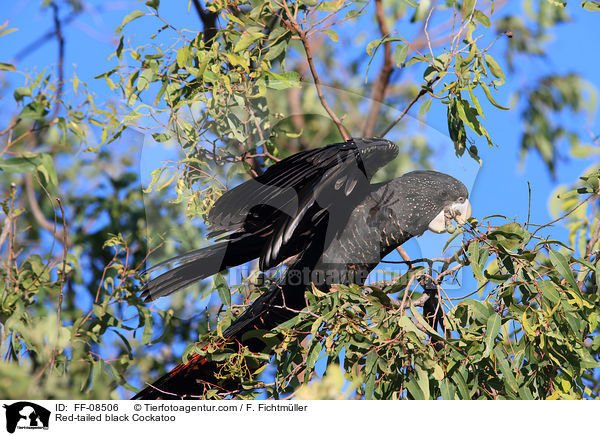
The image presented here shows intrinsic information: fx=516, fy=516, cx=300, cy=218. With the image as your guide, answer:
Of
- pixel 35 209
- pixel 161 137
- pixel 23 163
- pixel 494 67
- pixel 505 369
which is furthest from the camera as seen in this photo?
pixel 35 209

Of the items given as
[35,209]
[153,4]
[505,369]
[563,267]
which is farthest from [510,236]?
[35,209]

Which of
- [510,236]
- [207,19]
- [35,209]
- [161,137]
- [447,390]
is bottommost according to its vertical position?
[447,390]

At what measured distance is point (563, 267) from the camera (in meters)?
0.93

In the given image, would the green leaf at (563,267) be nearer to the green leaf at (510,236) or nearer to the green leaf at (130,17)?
the green leaf at (510,236)

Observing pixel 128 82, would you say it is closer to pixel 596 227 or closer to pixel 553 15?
pixel 596 227

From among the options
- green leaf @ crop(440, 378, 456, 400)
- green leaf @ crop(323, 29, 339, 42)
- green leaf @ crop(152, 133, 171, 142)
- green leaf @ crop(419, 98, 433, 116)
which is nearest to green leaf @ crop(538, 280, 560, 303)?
green leaf @ crop(440, 378, 456, 400)

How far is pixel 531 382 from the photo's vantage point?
3.13ft

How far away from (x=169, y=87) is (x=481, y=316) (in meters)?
0.83

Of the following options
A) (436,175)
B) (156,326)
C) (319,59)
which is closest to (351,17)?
(319,59)

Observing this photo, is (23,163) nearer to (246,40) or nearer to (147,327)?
(246,40)

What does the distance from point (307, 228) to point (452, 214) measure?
0.35 metres

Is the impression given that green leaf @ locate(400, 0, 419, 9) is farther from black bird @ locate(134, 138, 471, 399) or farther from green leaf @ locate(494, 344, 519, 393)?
green leaf @ locate(494, 344, 519, 393)

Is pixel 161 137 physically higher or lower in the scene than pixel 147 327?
higher
